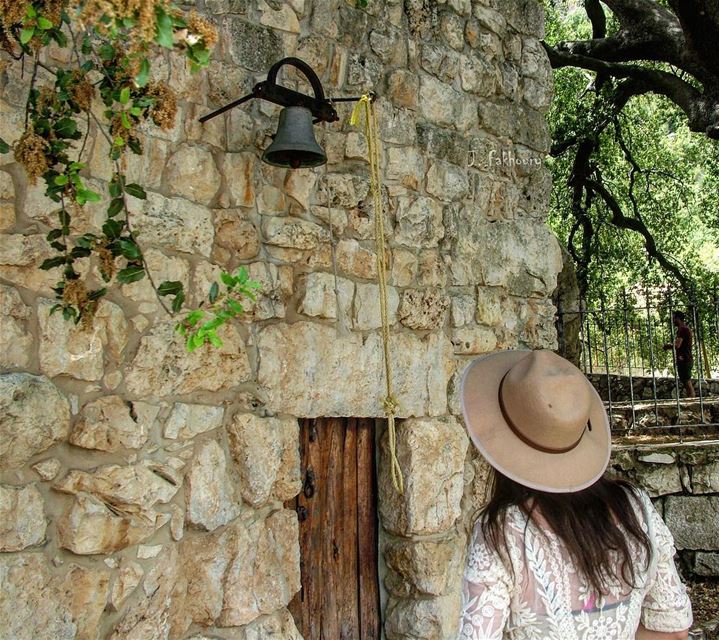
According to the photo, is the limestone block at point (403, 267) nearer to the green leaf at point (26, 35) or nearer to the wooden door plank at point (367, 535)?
the wooden door plank at point (367, 535)

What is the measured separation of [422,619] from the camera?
134 inches

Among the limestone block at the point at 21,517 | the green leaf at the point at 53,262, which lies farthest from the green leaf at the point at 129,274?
the limestone block at the point at 21,517

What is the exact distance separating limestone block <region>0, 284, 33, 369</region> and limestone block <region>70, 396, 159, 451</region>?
0.85ft

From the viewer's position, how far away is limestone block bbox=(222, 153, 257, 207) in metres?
3.03

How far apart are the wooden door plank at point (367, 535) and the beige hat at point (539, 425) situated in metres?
1.71

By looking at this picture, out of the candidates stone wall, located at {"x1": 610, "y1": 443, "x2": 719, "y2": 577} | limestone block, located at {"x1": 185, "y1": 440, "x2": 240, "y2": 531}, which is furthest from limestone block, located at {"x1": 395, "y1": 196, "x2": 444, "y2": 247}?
stone wall, located at {"x1": 610, "y1": 443, "x2": 719, "y2": 577}

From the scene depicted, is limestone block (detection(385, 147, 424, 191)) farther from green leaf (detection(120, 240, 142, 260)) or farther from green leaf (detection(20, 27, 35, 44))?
green leaf (detection(20, 27, 35, 44))

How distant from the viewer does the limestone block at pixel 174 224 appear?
2.77m

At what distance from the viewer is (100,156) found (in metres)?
2.68

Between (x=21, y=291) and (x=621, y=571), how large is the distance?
73.8 inches

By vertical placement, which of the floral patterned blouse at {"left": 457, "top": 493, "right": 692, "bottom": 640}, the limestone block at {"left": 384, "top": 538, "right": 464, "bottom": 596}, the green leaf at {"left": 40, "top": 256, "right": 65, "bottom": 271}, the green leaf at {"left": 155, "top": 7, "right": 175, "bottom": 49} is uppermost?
the green leaf at {"left": 155, "top": 7, "right": 175, "bottom": 49}

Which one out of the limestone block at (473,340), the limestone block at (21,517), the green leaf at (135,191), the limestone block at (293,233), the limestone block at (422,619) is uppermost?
the limestone block at (293,233)

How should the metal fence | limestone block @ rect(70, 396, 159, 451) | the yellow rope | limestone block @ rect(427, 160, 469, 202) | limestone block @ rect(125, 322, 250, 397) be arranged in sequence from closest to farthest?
limestone block @ rect(70, 396, 159, 451), limestone block @ rect(125, 322, 250, 397), the yellow rope, limestone block @ rect(427, 160, 469, 202), the metal fence

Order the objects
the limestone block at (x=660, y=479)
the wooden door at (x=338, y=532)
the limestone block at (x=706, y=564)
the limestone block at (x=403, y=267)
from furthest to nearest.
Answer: the limestone block at (x=660, y=479) < the limestone block at (x=706, y=564) < the limestone block at (x=403, y=267) < the wooden door at (x=338, y=532)
